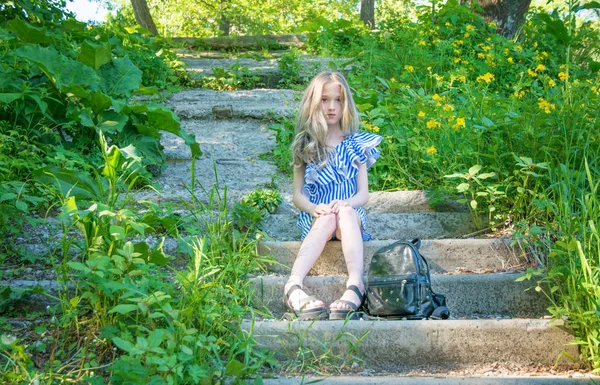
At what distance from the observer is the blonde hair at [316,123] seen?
386cm

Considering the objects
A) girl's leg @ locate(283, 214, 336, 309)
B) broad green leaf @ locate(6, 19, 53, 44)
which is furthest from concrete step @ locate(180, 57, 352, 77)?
girl's leg @ locate(283, 214, 336, 309)

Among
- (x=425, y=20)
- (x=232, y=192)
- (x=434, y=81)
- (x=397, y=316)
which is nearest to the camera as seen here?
(x=397, y=316)

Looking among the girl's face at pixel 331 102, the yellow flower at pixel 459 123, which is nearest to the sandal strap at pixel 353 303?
the girl's face at pixel 331 102

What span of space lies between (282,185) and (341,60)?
10.8 ft

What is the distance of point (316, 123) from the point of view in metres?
3.86

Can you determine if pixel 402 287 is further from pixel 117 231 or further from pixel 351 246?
pixel 117 231

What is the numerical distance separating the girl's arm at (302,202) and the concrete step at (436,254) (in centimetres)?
20

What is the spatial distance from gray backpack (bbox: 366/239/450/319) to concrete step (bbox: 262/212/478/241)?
0.87 m

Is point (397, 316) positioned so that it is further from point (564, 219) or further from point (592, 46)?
point (592, 46)

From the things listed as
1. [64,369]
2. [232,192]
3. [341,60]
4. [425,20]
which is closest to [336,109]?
[232,192]

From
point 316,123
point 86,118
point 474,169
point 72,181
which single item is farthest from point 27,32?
point 474,169

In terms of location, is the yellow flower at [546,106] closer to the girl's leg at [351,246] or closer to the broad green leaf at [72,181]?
the girl's leg at [351,246]

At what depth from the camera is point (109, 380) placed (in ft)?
7.97

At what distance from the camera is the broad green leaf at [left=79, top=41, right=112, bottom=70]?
15.3 feet
